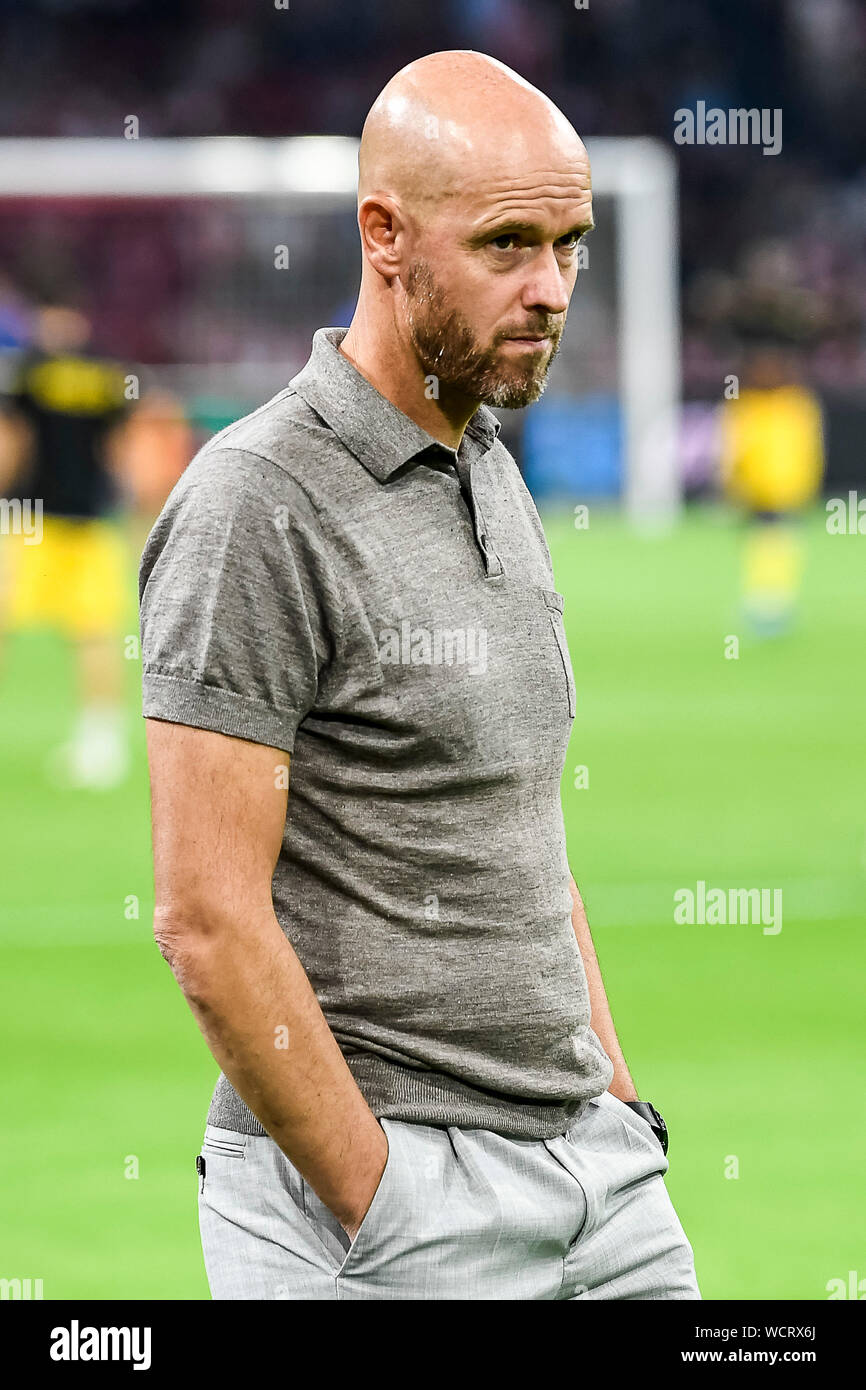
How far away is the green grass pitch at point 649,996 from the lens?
393 cm

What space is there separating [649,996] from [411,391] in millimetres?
3735

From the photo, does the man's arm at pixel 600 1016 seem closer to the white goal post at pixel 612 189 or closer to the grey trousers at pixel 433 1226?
the grey trousers at pixel 433 1226

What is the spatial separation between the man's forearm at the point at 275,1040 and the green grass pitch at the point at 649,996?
185 centimetres

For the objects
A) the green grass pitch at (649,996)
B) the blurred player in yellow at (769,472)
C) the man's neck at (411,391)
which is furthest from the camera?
the blurred player in yellow at (769,472)

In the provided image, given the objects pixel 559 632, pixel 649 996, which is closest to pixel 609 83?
pixel 649 996

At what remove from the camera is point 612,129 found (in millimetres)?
28359

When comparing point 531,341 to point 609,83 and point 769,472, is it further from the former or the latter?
point 609,83

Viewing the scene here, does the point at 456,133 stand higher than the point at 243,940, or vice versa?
the point at 456,133

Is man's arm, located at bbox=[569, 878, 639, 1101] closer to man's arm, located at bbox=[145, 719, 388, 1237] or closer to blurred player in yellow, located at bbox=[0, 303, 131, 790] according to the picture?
man's arm, located at bbox=[145, 719, 388, 1237]

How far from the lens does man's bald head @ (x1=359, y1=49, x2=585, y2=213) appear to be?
1.86m

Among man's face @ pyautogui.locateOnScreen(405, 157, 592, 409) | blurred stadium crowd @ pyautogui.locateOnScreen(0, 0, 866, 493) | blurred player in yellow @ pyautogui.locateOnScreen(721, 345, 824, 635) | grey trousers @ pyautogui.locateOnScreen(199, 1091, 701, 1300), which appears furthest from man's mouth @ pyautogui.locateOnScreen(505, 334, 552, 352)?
blurred stadium crowd @ pyautogui.locateOnScreen(0, 0, 866, 493)

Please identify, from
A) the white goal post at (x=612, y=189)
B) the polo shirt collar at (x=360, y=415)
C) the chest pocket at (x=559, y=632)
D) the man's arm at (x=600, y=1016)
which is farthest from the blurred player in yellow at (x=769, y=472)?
the polo shirt collar at (x=360, y=415)

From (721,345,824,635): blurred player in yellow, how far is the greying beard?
39.8 ft

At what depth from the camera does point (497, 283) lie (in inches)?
74.1
